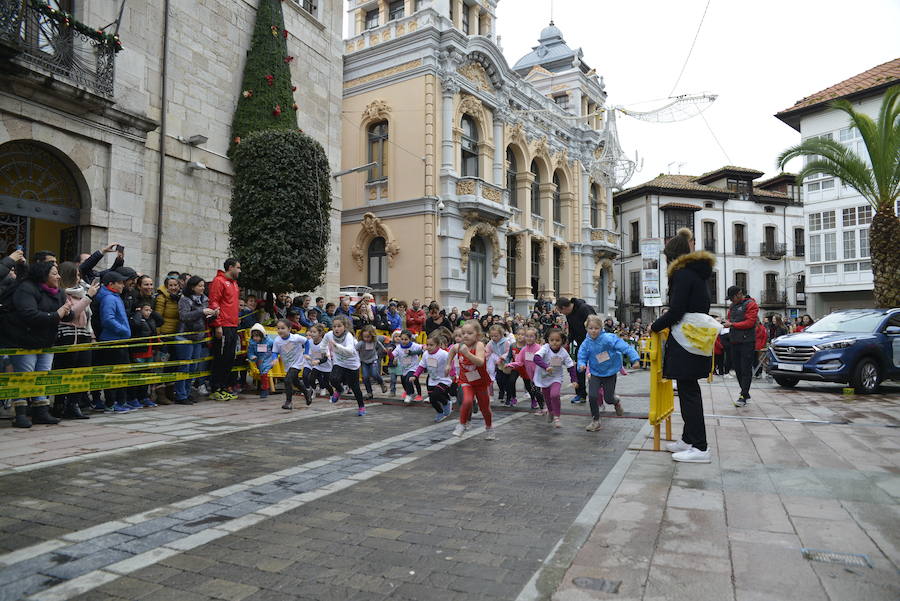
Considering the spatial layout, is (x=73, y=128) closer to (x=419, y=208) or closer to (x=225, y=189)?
(x=225, y=189)

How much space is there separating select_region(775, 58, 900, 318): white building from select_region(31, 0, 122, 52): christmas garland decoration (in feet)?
101

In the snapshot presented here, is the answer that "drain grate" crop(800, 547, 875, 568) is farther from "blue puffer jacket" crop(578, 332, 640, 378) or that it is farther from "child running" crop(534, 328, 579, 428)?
"blue puffer jacket" crop(578, 332, 640, 378)

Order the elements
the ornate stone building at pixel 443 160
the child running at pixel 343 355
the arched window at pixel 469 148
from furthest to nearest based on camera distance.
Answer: the arched window at pixel 469 148 < the ornate stone building at pixel 443 160 < the child running at pixel 343 355

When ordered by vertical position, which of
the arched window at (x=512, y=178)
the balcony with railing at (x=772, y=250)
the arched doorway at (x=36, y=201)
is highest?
the arched window at (x=512, y=178)

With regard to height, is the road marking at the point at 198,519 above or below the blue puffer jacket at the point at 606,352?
below

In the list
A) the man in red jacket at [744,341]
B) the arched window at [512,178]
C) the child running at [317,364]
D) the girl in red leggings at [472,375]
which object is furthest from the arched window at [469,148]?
the girl in red leggings at [472,375]

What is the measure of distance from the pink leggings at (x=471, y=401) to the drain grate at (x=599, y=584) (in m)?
4.25

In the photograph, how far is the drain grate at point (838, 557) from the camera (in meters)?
3.22

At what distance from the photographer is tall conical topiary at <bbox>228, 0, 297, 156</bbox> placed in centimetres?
1497

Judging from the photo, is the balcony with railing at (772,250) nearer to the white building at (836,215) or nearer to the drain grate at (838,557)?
the white building at (836,215)

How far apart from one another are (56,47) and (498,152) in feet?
60.1

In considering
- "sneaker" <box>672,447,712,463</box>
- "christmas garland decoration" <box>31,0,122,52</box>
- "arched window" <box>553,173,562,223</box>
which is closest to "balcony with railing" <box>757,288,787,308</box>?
"arched window" <box>553,173,562,223</box>

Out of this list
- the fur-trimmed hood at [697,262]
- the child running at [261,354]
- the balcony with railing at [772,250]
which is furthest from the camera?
the balcony with railing at [772,250]

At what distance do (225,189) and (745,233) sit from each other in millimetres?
42145
